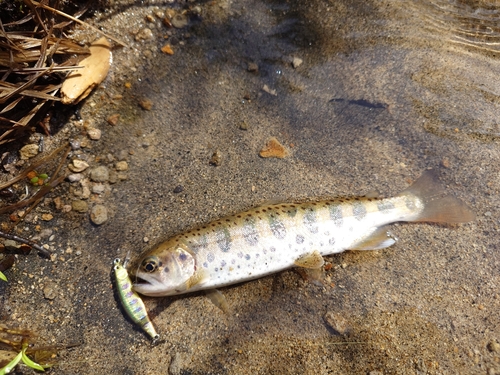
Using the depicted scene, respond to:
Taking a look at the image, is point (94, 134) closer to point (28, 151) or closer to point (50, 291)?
point (28, 151)

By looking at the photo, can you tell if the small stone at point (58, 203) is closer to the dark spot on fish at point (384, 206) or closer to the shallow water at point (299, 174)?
the shallow water at point (299, 174)

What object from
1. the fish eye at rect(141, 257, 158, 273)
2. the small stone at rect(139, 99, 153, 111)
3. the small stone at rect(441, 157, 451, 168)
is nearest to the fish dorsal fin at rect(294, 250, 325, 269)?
the fish eye at rect(141, 257, 158, 273)

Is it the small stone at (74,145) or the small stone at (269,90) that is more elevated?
the small stone at (269,90)

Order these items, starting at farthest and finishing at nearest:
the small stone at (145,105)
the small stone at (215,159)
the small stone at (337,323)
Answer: the small stone at (145,105)
the small stone at (215,159)
the small stone at (337,323)

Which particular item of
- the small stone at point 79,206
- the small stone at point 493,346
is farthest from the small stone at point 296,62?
the small stone at point 493,346

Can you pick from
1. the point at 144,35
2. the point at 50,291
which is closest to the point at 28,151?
the point at 50,291

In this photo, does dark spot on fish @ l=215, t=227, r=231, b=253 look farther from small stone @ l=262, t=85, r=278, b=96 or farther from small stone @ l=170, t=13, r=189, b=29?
small stone @ l=170, t=13, r=189, b=29

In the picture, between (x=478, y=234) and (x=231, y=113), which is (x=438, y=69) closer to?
(x=478, y=234)
